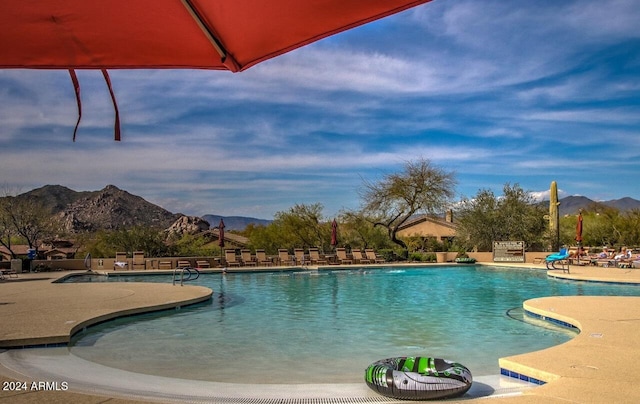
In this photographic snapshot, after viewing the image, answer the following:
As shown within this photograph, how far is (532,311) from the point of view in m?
9.77

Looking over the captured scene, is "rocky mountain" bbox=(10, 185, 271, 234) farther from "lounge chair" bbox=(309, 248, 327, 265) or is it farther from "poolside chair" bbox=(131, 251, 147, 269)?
"poolside chair" bbox=(131, 251, 147, 269)

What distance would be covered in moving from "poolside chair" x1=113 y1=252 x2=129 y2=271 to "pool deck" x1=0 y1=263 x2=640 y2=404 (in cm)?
472

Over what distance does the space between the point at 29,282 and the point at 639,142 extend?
3347cm

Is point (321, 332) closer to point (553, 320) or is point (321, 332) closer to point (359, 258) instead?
point (553, 320)

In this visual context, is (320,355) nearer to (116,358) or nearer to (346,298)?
(116,358)

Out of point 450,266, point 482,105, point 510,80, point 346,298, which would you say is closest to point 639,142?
point 482,105

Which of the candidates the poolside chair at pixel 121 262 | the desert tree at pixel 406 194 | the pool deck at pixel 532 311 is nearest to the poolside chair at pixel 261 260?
the poolside chair at pixel 121 262

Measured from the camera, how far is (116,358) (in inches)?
281

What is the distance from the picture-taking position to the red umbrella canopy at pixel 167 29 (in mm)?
1386

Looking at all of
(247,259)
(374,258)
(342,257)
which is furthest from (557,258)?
(247,259)

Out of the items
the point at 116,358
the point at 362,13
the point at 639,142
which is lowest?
the point at 116,358

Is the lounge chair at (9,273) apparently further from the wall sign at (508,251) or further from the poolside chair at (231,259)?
the wall sign at (508,251)

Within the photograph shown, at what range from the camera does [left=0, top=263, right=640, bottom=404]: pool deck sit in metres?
4.58

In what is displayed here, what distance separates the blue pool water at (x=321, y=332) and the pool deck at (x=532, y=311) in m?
0.39
